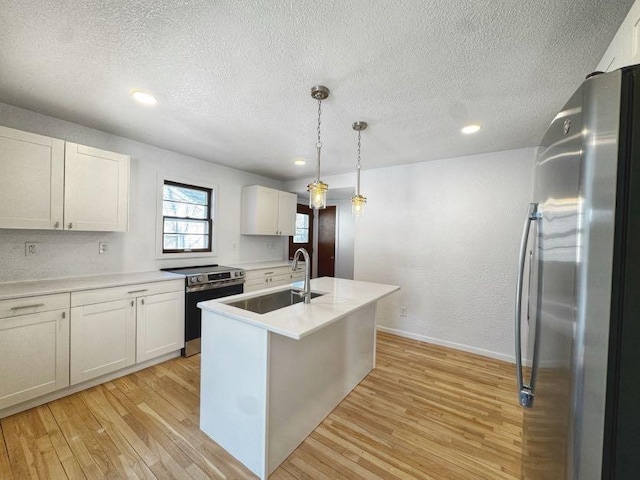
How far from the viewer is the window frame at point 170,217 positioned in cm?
323

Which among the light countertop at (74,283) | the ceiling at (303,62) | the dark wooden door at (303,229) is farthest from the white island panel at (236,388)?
the dark wooden door at (303,229)

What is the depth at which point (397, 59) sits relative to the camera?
5.00ft

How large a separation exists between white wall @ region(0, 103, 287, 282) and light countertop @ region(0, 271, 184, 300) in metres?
0.09

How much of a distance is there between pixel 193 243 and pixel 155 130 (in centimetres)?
156

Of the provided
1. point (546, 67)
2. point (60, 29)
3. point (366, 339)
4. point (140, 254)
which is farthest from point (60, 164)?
point (546, 67)

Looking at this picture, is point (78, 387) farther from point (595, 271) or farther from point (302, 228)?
point (302, 228)

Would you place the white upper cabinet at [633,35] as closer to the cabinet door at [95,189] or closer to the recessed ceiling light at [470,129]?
the recessed ceiling light at [470,129]

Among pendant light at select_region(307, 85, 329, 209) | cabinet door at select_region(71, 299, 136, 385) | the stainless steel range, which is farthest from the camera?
the stainless steel range

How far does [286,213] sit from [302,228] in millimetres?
1303

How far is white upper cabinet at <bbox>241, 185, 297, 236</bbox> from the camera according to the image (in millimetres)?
4136

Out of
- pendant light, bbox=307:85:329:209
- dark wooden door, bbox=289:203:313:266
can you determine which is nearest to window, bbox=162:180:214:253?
dark wooden door, bbox=289:203:313:266

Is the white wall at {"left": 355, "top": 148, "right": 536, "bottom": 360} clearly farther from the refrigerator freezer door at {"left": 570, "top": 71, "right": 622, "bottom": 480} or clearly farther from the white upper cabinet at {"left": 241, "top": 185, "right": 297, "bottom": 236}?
the refrigerator freezer door at {"left": 570, "top": 71, "right": 622, "bottom": 480}

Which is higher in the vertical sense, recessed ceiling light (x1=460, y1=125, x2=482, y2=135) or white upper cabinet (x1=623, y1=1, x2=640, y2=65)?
recessed ceiling light (x1=460, y1=125, x2=482, y2=135)

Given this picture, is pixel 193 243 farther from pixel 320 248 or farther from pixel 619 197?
pixel 619 197
